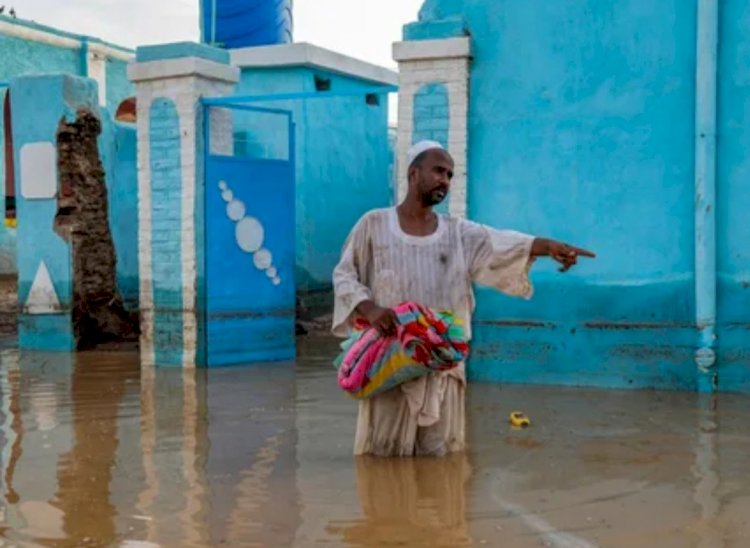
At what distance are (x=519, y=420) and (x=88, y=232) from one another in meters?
6.36

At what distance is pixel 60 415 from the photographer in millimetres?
7020

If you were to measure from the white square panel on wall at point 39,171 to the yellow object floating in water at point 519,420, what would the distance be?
6410 millimetres

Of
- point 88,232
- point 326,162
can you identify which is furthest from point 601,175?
point 326,162

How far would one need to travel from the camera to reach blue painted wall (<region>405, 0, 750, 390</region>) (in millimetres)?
7680

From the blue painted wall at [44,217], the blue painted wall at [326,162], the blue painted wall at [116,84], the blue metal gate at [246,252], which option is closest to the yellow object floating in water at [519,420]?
the blue metal gate at [246,252]

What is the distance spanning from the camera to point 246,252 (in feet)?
32.9

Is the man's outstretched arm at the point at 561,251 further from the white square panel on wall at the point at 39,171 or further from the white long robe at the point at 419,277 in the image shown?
the white square panel on wall at the point at 39,171

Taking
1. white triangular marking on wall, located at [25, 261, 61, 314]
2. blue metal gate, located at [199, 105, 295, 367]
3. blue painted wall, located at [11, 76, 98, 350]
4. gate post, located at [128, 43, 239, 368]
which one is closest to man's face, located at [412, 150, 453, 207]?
blue metal gate, located at [199, 105, 295, 367]

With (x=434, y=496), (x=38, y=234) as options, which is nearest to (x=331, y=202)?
(x=38, y=234)

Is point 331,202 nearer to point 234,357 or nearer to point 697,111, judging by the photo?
point 234,357

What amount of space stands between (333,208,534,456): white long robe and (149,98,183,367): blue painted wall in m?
4.94

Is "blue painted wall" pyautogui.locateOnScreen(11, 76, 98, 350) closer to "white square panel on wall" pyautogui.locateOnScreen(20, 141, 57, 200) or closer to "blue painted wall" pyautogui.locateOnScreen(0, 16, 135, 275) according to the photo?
"white square panel on wall" pyautogui.locateOnScreen(20, 141, 57, 200)

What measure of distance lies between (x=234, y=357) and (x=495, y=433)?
4264mm

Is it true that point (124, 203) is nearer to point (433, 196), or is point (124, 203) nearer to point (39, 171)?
point (39, 171)
